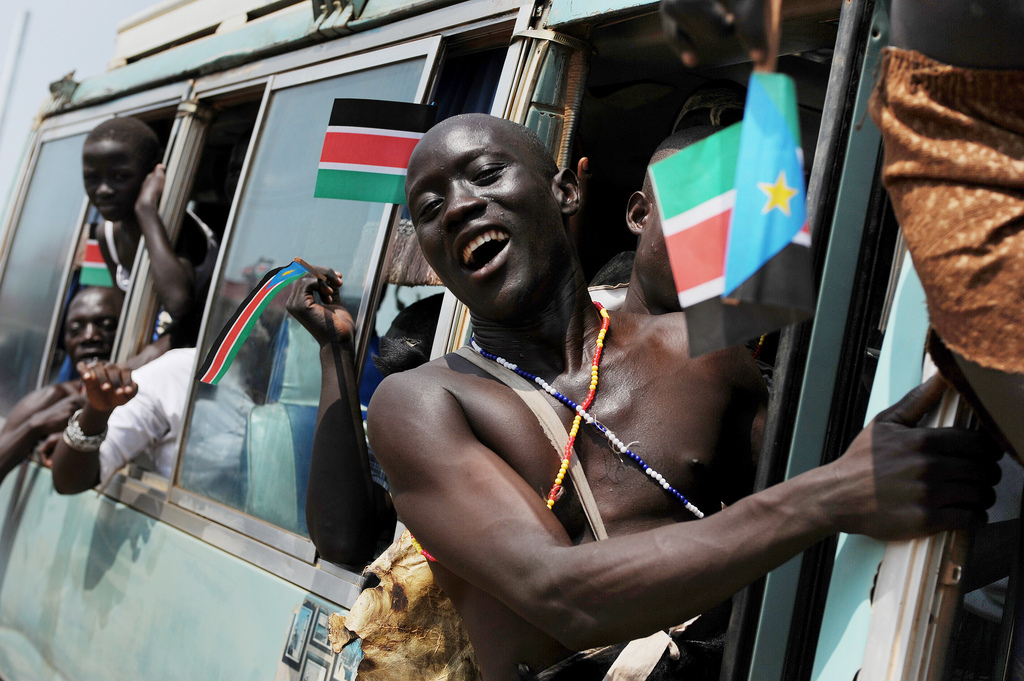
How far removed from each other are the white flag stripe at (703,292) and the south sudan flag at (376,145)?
1699 millimetres

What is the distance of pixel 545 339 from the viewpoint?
1.82 meters

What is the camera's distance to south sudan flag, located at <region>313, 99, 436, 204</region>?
266 cm

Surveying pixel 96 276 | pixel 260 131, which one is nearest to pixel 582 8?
pixel 260 131

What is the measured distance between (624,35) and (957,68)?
5.31 feet

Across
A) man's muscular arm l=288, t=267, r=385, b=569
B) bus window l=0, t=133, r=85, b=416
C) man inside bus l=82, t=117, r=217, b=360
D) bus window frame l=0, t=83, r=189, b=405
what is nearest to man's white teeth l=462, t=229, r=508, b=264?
man's muscular arm l=288, t=267, r=385, b=569

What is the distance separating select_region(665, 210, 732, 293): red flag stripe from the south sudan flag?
1662 millimetres

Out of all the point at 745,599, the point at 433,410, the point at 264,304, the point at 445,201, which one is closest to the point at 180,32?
the point at 264,304

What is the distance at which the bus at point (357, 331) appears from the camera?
143cm

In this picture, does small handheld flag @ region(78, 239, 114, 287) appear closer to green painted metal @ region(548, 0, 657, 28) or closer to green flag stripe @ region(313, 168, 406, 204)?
green flag stripe @ region(313, 168, 406, 204)

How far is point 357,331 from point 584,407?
122 cm

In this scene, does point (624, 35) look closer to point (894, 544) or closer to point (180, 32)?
point (894, 544)

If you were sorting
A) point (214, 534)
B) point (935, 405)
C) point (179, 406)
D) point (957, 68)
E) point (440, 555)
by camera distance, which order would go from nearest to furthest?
point (957, 68), point (935, 405), point (440, 555), point (214, 534), point (179, 406)

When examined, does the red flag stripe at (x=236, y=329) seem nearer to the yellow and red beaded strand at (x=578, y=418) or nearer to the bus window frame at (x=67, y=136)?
the yellow and red beaded strand at (x=578, y=418)

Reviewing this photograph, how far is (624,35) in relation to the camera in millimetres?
2541
